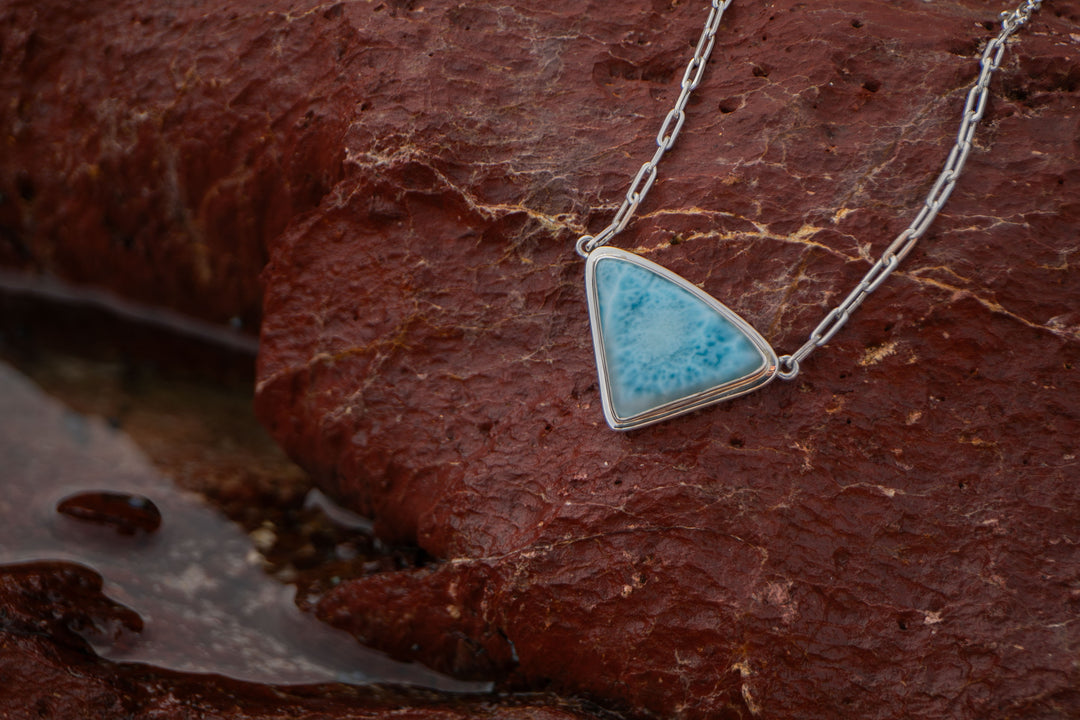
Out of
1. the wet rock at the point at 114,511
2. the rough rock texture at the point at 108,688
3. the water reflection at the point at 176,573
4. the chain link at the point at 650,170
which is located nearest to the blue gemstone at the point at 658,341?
the chain link at the point at 650,170

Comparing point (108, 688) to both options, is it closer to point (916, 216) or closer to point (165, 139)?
point (165, 139)

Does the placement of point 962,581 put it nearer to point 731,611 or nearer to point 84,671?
point 731,611

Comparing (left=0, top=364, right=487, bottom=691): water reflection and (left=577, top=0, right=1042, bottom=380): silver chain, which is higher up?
(left=577, top=0, right=1042, bottom=380): silver chain

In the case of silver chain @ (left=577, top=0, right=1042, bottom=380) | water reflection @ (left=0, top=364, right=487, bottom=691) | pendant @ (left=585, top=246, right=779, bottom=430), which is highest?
silver chain @ (left=577, top=0, right=1042, bottom=380)

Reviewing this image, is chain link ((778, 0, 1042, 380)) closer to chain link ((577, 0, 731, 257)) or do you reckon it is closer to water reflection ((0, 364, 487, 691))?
chain link ((577, 0, 731, 257))

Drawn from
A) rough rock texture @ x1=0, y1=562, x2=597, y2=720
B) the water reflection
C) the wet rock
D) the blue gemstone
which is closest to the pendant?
the blue gemstone

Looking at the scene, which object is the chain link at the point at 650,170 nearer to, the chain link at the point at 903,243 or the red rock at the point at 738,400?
the red rock at the point at 738,400
